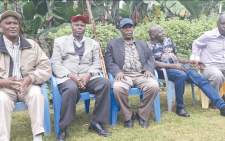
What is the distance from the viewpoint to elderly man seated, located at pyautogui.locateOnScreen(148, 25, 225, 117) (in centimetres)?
388

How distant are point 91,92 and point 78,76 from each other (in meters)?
0.32

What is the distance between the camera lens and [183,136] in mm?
3025

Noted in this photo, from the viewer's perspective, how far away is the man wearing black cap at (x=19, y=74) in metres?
2.80

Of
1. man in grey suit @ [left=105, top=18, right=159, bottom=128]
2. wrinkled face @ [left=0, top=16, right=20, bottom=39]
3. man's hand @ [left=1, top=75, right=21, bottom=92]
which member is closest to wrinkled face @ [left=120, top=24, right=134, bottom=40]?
man in grey suit @ [left=105, top=18, right=159, bottom=128]

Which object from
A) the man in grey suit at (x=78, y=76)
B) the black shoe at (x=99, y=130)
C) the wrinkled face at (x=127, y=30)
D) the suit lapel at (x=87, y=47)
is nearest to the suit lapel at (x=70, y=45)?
the man in grey suit at (x=78, y=76)

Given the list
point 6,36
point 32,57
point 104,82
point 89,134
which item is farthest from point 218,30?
point 6,36

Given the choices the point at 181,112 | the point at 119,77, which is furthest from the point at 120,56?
the point at 181,112

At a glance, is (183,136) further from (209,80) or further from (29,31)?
(29,31)

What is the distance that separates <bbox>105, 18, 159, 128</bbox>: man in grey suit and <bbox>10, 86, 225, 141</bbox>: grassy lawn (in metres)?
0.23

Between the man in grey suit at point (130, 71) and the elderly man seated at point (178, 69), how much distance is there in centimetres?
41

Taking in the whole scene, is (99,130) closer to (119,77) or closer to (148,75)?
(119,77)

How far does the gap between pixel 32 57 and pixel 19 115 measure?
64.5 inches

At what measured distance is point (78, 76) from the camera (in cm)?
341

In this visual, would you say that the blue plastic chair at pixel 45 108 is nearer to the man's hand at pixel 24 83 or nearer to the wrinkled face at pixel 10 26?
the man's hand at pixel 24 83
